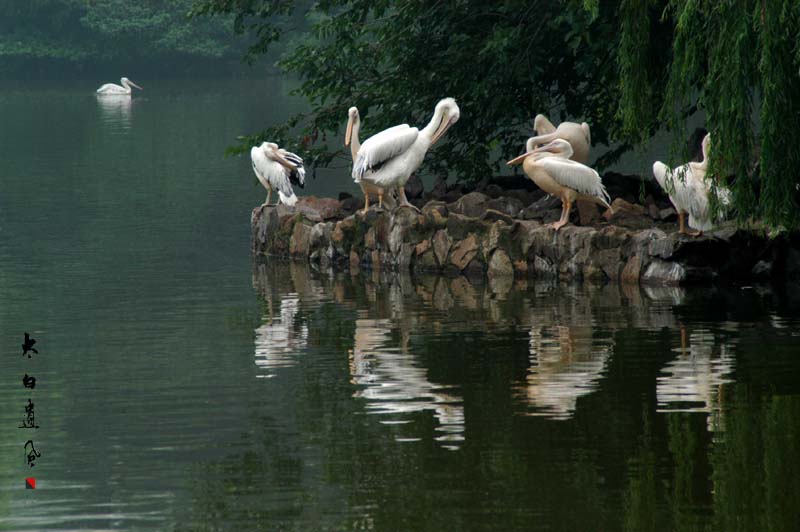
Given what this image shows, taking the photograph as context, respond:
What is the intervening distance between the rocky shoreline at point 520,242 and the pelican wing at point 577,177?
1.42 feet

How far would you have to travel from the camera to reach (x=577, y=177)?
1705cm

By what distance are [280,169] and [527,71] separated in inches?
140

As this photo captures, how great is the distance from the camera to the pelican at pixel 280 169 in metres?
20.3

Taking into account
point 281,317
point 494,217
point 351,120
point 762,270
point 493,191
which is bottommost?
point 281,317

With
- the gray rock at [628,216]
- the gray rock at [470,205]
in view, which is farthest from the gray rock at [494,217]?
the gray rock at [628,216]

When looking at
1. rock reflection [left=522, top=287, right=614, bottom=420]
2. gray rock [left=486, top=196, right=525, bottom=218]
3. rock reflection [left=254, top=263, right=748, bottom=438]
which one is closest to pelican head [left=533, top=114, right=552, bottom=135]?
gray rock [left=486, top=196, right=525, bottom=218]

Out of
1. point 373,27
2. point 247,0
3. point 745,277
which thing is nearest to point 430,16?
point 373,27

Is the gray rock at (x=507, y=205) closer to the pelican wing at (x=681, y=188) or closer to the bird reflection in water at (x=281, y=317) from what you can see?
the bird reflection in water at (x=281, y=317)

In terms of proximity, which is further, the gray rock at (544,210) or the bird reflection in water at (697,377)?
the gray rock at (544,210)

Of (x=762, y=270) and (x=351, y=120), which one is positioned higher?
(x=351, y=120)

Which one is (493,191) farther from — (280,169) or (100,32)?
(100,32)

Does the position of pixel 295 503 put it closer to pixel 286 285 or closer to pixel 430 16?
pixel 286 285

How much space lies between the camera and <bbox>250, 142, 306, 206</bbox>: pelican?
20281 mm

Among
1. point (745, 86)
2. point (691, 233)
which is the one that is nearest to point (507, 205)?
point (691, 233)
